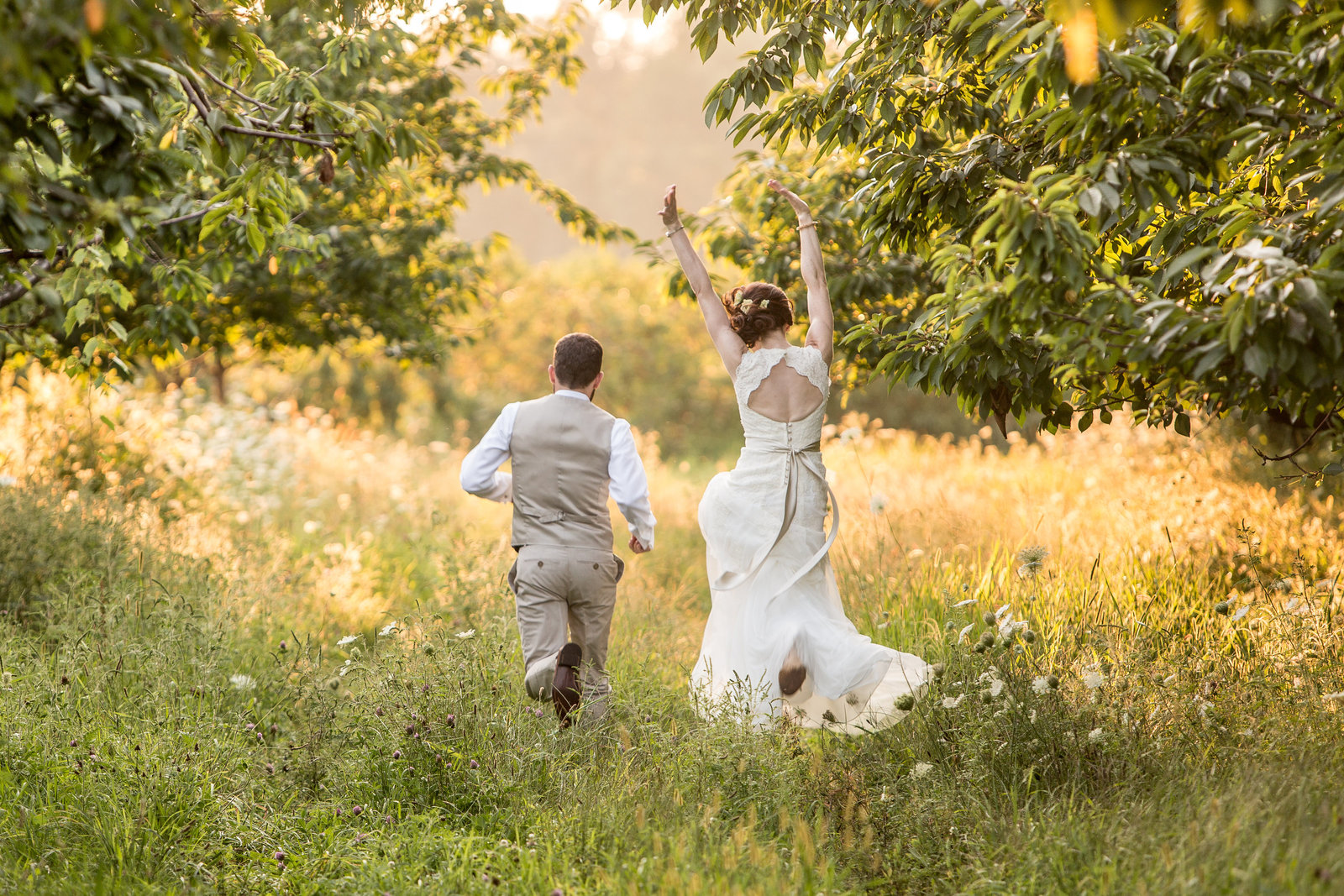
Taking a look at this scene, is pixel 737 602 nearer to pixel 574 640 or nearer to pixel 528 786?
pixel 574 640

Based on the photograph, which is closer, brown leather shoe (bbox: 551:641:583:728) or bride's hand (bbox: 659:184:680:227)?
brown leather shoe (bbox: 551:641:583:728)

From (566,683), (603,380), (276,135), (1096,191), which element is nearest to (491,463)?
(566,683)

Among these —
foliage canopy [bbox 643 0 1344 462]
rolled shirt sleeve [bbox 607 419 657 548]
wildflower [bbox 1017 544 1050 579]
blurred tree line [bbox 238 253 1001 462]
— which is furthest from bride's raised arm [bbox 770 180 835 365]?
blurred tree line [bbox 238 253 1001 462]

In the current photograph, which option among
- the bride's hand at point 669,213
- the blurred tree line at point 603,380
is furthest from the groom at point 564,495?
the blurred tree line at point 603,380

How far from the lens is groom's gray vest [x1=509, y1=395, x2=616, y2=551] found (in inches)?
158

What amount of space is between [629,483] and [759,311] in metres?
0.98

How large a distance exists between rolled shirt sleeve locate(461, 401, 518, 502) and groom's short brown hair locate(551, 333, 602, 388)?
10.3 inches

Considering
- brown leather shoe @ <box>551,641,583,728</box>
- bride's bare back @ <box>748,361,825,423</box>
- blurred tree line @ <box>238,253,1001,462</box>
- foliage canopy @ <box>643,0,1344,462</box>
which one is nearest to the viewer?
foliage canopy @ <box>643,0,1344,462</box>

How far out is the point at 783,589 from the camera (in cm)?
405

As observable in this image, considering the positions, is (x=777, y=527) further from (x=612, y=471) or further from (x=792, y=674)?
(x=612, y=471)

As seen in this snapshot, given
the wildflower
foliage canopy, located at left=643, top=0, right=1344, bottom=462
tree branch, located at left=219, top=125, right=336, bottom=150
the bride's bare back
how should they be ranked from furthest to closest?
the bride's bare back
the wildflower
tree branch, located at left=219, top=125, right=336, bottom=150
foliage canopy, located at left=643, top=0, right=1344, bottom=462

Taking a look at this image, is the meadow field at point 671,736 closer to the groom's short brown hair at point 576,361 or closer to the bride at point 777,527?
the bride at point 777,527

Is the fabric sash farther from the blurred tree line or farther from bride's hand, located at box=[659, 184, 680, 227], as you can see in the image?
the blurred tree line

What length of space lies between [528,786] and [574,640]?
972 mm
